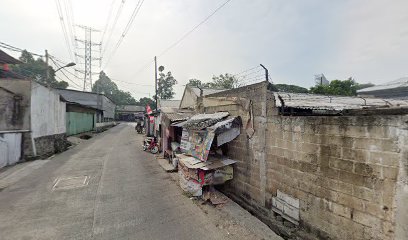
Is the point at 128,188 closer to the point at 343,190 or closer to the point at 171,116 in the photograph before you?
the point at 171,116

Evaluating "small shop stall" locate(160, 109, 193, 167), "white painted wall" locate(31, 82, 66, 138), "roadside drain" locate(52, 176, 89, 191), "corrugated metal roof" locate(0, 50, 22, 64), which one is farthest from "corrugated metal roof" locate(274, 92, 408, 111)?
"corrugated metal roof" locate(0, 50, 22, 64)

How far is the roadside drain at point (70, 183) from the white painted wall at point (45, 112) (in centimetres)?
597

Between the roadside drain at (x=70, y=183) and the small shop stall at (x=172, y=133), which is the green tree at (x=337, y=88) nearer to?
the small shop stall at (x=172, y=133)

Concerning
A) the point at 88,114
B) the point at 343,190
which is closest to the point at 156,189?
the point at 343,190

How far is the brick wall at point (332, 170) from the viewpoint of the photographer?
316 cm

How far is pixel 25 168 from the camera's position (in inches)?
412

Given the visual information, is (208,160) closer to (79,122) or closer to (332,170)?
(332,170)

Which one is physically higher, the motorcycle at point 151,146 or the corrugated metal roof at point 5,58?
the corrugated metal roof at point 5,58

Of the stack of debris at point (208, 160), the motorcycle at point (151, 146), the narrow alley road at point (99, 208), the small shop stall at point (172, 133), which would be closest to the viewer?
the narrow alley road at point (99, 208)

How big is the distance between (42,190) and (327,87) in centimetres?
3220

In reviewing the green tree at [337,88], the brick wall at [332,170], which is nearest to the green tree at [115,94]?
the green tree at [337,88]

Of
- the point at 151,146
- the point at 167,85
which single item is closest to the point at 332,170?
the point at 151,146

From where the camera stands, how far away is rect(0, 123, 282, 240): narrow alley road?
16.1 feet

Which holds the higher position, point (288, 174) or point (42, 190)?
point (288, 174)
